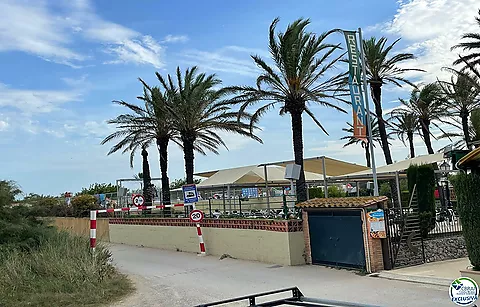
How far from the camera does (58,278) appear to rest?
11.0 meters

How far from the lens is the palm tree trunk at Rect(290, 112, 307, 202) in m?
18.3

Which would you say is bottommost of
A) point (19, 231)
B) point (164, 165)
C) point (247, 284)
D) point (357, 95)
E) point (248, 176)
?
point (247, 284)

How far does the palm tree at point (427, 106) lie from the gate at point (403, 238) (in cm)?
2101

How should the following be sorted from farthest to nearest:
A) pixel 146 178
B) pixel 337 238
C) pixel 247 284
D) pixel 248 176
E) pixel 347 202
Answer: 1. pixel 146 178
2. pixel 248 176
3. pixel 337 238
4. pixel 347 202
5. pixel 247 284

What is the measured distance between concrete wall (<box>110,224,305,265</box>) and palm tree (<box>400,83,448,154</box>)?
2081cm

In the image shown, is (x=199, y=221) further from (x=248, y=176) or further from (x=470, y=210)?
(x=470, y=210)

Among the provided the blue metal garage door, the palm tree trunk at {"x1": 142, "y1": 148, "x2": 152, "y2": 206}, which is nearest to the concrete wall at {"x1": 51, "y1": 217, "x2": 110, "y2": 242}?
the palm tree trunk at {"x1": 142, "y1": 148, "x2": 152, "y2": 206}

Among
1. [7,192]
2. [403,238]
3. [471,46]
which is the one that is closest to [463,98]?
[471,46]

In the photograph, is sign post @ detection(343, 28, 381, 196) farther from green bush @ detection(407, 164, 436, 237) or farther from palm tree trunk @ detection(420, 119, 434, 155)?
palm tree trunk @ detection(420, 119, 434, 155)

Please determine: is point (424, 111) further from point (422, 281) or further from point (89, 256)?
point (89, 256)

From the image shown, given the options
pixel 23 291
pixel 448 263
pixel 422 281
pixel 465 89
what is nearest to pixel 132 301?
pixel 23 291

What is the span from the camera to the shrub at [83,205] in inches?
1202

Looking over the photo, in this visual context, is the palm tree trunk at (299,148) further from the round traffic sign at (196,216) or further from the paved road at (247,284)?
the paved road at (247,284)

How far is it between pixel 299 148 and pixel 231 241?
4462 millimetres
